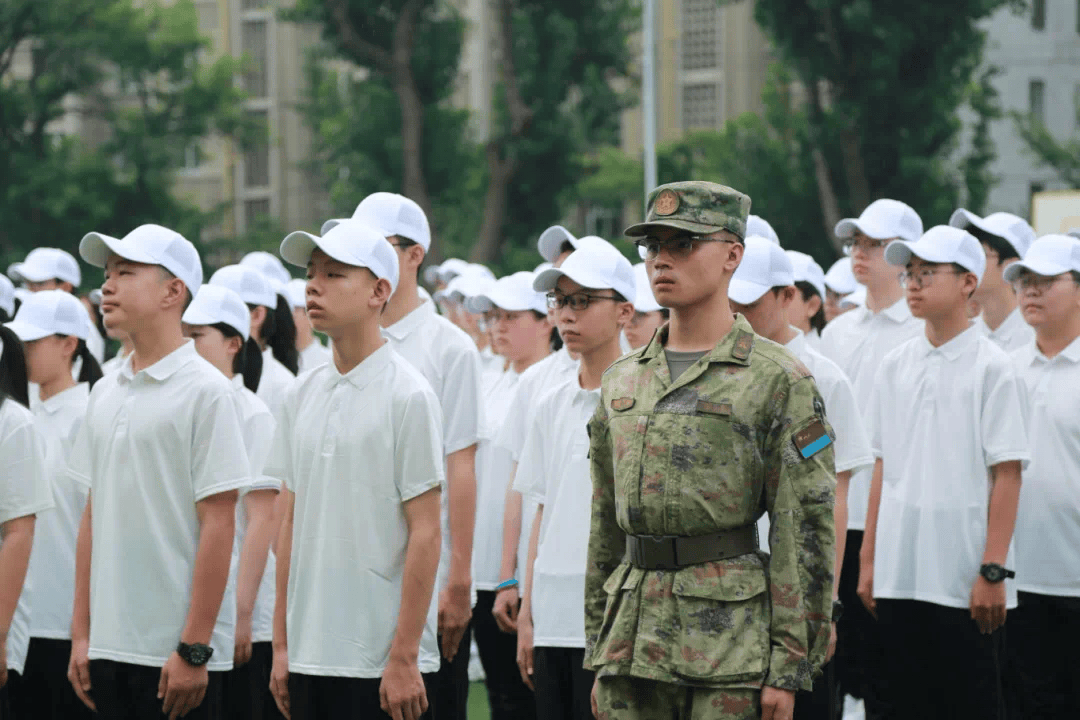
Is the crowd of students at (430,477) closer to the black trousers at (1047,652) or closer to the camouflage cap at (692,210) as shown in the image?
the black trousers at (1047,652)

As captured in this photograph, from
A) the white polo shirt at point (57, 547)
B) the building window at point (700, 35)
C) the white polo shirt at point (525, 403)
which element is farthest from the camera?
the building window at point (700, 35)

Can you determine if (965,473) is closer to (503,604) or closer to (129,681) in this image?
(503,604)

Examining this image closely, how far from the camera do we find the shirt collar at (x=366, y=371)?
4684mm

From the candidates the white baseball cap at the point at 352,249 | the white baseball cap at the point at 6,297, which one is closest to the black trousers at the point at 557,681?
the white baseball cap at the point at 352,249

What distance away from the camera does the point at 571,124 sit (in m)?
30.4

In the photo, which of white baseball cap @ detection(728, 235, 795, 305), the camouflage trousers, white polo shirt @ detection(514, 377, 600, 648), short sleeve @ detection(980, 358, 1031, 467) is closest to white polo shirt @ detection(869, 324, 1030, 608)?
short sleeve @ detection(980, 358, 1031, 467)

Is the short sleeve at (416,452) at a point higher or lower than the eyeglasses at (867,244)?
lower

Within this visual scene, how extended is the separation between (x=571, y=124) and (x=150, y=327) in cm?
2578

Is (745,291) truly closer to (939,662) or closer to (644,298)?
(644,298)

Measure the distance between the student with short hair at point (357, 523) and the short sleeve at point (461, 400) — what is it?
1.04 m

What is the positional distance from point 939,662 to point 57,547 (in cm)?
346

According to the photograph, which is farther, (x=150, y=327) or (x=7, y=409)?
(x=7, y=409)

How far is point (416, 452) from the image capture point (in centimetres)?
458

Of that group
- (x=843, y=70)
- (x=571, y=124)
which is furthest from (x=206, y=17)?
(x=843, y=70)
